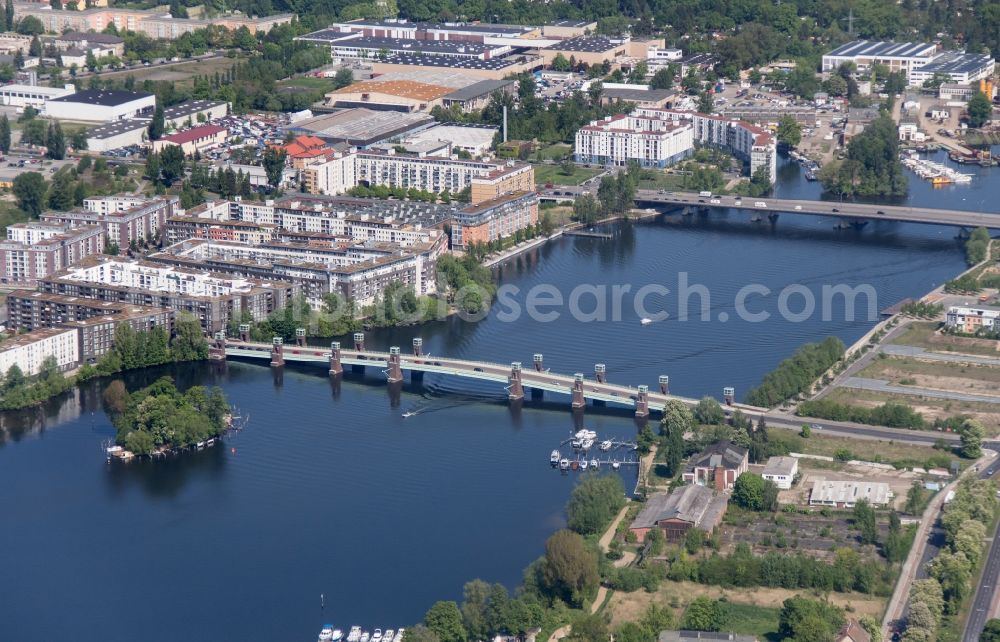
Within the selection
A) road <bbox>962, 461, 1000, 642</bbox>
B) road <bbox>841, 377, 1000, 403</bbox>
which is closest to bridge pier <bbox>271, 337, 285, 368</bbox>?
road <bbox>841, 377, 1000, 403</bbox>

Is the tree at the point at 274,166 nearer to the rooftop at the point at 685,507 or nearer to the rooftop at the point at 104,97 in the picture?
the rooftop at the point at 104,97

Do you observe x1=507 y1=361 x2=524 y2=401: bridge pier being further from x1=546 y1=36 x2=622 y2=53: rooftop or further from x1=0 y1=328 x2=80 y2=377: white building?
x1=546 y1=36 x2=622 y2=53: rooftop

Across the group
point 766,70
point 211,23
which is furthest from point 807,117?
point 211,23

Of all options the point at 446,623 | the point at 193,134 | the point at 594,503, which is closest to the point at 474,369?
the point at 594,503

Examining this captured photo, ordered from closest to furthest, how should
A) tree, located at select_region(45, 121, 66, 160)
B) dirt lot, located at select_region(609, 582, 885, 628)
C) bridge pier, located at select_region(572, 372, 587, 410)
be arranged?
dirt lot, located at select_region(609, 582, 885, 628) < bridge pier, located at select_region(572, 372, 587, 410) < tree, located at select_region(45, 121, 66, 160)

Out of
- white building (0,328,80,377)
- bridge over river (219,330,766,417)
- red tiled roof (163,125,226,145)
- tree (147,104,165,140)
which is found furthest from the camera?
tree (147,104,165,140)

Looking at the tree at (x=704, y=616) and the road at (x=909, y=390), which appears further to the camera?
the road at (x=909, y=390)

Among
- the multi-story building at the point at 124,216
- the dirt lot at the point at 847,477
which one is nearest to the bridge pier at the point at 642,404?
the dirt lot at the point at 847,477
